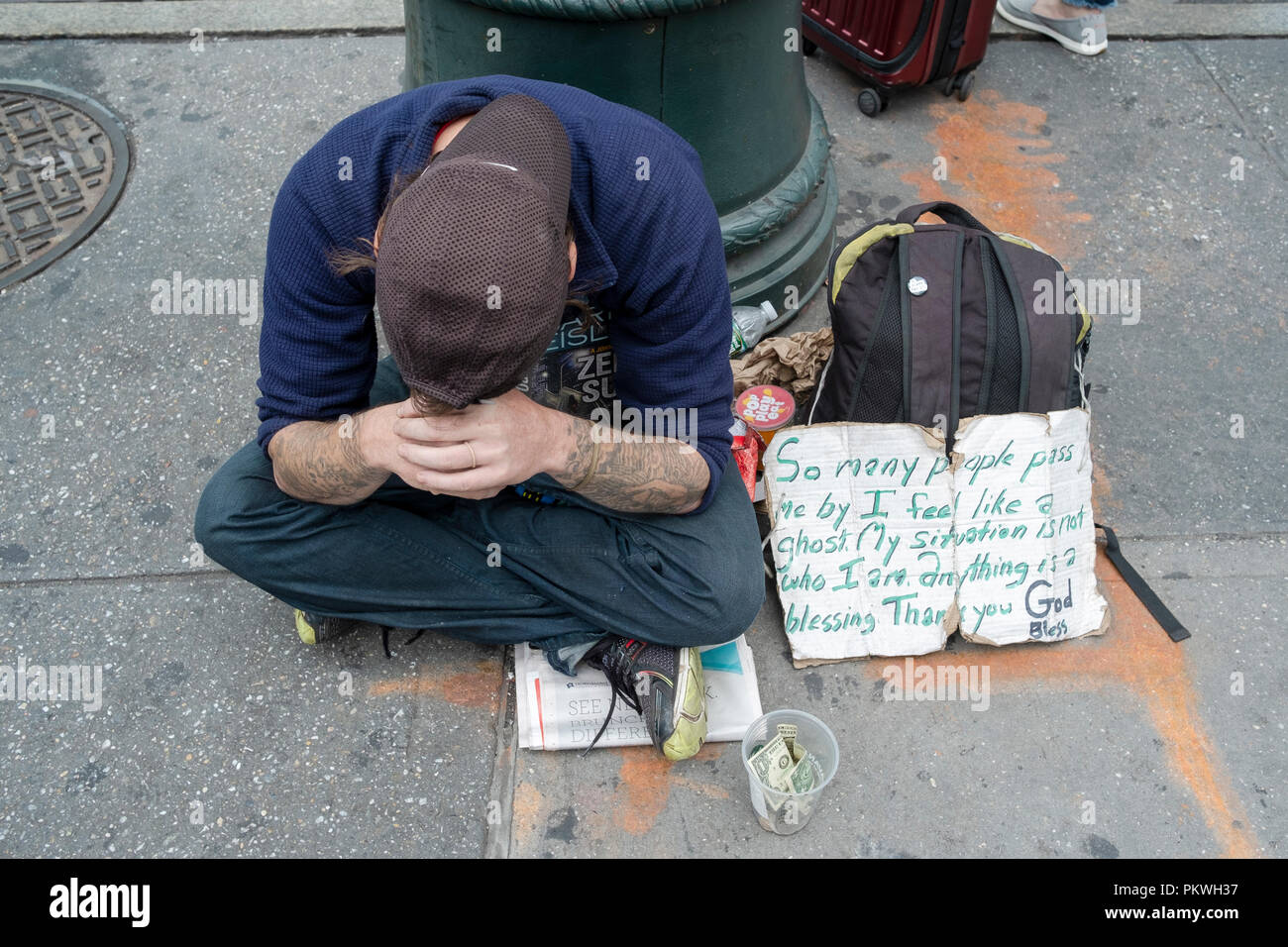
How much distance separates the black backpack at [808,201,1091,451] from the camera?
229 cm

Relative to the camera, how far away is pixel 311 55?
3674 mm

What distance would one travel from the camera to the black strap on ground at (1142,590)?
2305 millimetres

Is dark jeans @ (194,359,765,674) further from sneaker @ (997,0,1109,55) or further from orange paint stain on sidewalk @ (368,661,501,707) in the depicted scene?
sneaker @ (997,0,1109,55)

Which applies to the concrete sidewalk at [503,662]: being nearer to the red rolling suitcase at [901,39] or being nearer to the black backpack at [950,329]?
the red rolling suitcase at [901,39]

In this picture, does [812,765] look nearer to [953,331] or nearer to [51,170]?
[953,331]

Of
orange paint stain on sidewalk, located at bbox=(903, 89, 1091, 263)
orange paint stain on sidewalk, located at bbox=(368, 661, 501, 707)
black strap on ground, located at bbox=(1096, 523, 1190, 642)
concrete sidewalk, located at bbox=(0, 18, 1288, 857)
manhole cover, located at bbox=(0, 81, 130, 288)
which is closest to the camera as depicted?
concrete sidewalk, located at bbox=(0, 18, 1288, 857)

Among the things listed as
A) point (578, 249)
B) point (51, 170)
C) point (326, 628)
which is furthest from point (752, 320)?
point (51, 170)

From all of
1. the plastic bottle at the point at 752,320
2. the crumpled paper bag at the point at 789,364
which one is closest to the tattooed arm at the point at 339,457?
the crumpled paper bag at the point at 789,364

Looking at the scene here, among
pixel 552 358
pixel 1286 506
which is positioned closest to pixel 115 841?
pixel 552 358

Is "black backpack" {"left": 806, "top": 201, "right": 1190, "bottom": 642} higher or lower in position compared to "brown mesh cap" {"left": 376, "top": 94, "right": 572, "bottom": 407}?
lower

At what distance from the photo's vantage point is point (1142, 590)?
2.37 metres

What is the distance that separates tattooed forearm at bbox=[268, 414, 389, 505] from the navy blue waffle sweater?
4 cm

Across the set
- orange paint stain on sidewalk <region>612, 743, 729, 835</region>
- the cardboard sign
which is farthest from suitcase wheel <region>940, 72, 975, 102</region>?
orange paint stain on sidewalk <region>612, 743, 729, 835</region>

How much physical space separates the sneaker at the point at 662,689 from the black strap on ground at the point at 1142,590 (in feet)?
3.46
